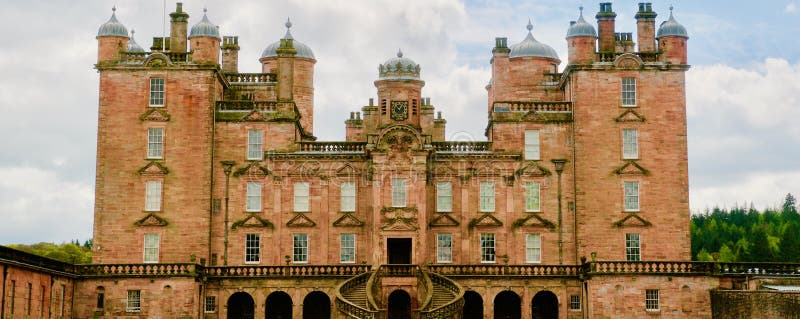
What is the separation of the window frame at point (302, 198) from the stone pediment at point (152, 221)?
6.83m

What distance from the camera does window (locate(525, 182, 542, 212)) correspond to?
5972 centimetres

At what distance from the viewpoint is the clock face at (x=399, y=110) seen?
59.0m

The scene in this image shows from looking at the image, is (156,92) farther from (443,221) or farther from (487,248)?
(487,248)

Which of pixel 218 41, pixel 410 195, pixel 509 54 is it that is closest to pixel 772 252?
pixel 509 54

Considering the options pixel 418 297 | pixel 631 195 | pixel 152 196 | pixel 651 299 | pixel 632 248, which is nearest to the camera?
pixel 651 299

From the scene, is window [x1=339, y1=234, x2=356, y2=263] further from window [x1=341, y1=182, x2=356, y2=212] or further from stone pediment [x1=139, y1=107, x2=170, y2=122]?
stone pediment [x1=139, y1=107, x2=170, y2=122]

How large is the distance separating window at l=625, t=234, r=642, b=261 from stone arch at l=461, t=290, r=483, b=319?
8062 millimetres

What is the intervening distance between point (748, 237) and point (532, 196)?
68.3 meters

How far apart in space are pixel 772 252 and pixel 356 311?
198 feet

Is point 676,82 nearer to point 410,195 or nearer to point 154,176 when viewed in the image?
point 410,195

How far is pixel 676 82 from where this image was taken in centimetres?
5962

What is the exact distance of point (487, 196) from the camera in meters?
60.0

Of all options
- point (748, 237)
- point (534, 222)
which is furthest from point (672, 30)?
point (748, 237)

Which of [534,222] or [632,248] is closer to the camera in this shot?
[632,248]
